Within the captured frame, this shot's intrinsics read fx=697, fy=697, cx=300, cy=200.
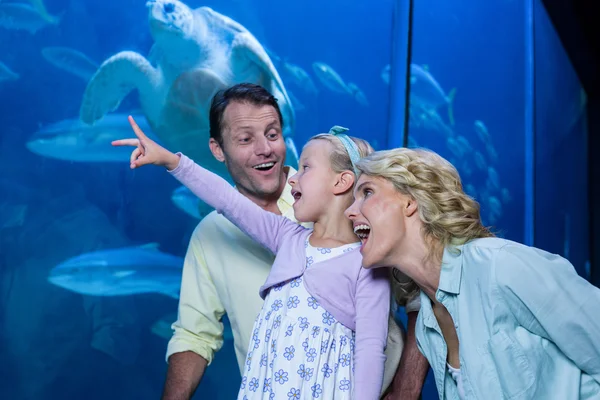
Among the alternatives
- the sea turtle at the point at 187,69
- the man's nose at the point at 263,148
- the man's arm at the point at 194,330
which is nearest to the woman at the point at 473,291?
the man's nose at the point at 263,148

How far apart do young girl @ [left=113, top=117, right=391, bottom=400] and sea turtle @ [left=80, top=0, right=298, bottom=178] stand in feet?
8.58

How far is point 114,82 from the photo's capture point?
453 cm

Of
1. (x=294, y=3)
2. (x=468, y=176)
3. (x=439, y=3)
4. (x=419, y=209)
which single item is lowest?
(x=419, y=209)

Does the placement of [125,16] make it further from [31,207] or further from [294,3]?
[294,3]

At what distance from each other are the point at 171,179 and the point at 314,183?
2857 millimetres

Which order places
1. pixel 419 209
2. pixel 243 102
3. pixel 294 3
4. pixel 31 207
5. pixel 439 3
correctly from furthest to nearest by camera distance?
pixel 439 3 < pixel 294 3 < pixel 31 207 < pixel 243 102 < pixel 419 209

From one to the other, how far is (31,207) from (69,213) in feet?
0.83

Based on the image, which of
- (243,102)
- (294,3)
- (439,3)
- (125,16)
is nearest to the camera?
(243,102)

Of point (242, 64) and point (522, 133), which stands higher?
point (522, 133)

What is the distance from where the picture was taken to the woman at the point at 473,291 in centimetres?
162

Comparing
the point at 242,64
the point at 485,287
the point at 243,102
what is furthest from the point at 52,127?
the point at 485,287

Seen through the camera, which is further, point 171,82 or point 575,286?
point 171,82

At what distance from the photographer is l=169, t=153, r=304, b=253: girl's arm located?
2.14 m

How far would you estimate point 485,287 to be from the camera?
65.9 inches
